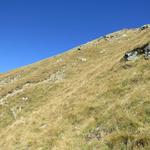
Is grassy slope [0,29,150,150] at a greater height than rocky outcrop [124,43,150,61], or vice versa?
rocky outcrop [124,43,150,61]

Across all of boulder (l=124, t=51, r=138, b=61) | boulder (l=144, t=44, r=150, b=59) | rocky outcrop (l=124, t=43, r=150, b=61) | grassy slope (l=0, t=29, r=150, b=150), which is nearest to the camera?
grassy slope (l=0, t=29, r=150, b=150)

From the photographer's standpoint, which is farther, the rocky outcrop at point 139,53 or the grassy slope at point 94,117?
the rocky outcrop at point 139,53

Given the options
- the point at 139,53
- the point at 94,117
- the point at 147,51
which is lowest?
the point at 94,117

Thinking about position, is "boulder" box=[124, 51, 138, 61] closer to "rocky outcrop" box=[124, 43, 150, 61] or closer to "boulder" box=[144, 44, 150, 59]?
"rocky outcrop" box=[124, 43, 150, 61]

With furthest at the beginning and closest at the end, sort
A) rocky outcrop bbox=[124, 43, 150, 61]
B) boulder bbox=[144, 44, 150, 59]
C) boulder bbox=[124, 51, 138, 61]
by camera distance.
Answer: boulder bbox=[124, 51, 138, 61], rocky outcrop bbox=[124, 43, 150, 61], boulder bbox=[144, 44, 150, 59]

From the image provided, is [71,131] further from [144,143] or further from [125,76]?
[125,76]

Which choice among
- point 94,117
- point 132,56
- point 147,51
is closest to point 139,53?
point 132,56

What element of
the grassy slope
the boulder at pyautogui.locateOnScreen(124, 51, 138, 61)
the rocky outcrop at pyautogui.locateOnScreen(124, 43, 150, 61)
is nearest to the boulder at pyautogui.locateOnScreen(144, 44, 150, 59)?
the rocky outcrop at pyautogui.locateOnScreen(124, 43, 150, 61)

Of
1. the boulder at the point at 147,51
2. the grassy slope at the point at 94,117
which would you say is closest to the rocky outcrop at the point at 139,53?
the boulder at the point at 147,51

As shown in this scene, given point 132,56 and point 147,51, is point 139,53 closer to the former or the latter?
point 132,56

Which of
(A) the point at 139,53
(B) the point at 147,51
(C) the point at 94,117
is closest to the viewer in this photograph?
(C) the point at 94,117

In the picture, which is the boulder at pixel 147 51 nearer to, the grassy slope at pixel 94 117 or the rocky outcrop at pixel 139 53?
the rocky outcrop at pixel 139 53

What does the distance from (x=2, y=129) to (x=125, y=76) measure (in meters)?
12.2

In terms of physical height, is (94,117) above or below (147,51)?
below
